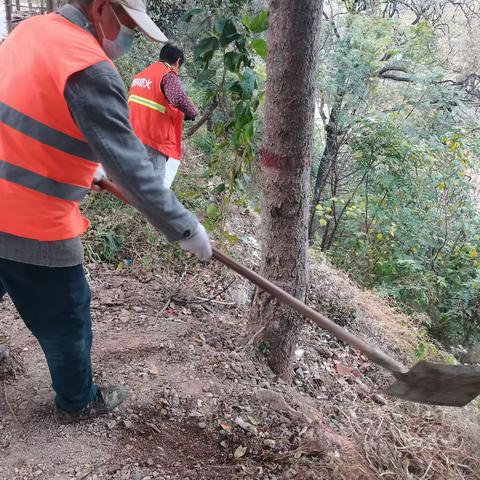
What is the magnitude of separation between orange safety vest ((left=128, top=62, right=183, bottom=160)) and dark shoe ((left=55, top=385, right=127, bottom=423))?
2306 mm

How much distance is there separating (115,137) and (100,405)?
1.38 meters

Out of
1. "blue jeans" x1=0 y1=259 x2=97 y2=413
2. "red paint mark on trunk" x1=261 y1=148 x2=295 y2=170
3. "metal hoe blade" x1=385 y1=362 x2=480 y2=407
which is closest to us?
"blue jeans" x1=0 y1=259 x2=97 y2=413

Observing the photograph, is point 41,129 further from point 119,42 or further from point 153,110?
point 153,110

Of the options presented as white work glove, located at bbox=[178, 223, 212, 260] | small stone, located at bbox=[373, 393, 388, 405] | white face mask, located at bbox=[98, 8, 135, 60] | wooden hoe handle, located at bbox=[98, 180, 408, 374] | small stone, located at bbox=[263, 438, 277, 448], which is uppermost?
white face mask, located at bbox=[98, 8, 135, 60]

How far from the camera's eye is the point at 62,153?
154 cm

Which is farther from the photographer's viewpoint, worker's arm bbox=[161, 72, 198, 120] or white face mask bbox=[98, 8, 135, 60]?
worker's arm bbox=[161, 72, 198, 120]

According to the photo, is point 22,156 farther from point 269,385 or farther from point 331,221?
point 331,221

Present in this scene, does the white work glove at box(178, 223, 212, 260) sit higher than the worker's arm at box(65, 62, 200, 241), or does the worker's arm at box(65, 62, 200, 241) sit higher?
the worker's arm at box(65, 62, 200, 241)

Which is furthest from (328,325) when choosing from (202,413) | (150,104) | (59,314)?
(150,104)

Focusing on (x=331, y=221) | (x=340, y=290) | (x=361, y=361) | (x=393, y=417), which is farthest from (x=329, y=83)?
(x=393, y=417)

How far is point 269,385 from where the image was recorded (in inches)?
105

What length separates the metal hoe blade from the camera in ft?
6.21

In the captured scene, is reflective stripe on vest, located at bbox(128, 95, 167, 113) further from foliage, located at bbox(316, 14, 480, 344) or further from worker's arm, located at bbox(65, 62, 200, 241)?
foliage, located at bbox(316, 14, 480, 344)

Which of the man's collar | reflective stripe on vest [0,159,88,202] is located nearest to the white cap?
the man's collar
